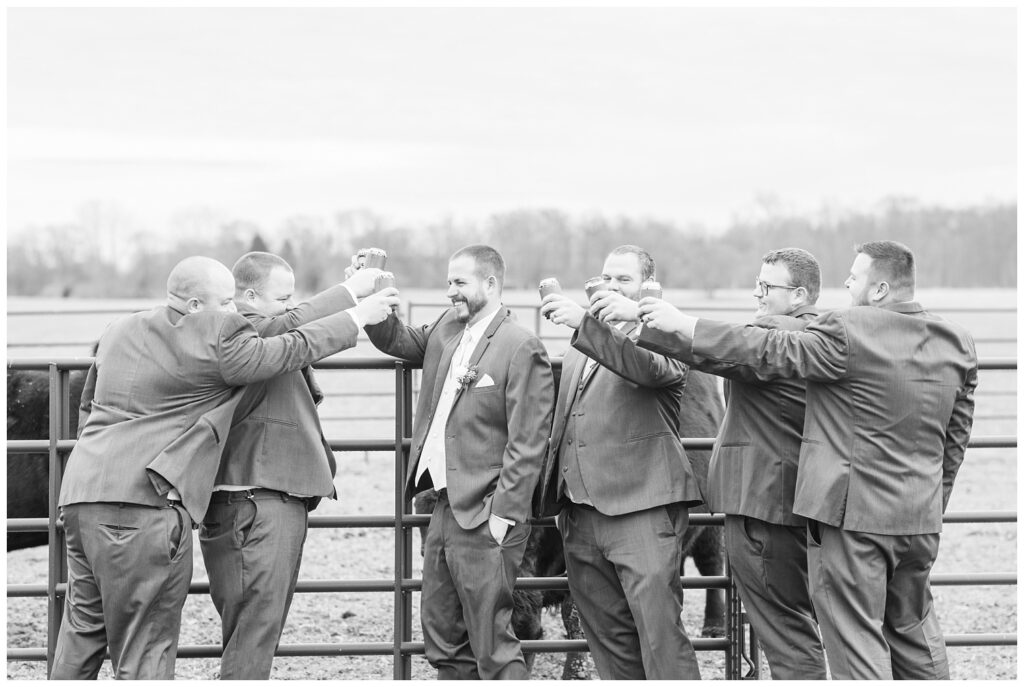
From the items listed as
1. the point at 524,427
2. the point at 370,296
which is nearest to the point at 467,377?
the point at 524,427

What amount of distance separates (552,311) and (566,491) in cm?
79

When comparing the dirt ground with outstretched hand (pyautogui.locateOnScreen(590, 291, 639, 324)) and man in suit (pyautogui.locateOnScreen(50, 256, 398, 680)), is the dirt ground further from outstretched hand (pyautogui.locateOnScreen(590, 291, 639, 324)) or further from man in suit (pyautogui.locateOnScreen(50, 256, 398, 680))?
outstretched hand (pyautogui.locateOnScreen(590, 291, 639, 324))

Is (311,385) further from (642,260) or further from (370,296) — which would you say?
(642,260)

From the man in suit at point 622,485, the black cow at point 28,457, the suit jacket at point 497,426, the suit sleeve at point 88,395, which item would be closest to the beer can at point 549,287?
the man in suit at point 622,485

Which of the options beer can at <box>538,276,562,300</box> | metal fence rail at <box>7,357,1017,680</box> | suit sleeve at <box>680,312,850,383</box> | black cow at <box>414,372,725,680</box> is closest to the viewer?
suit sleeve at <box>680,312,850,383</box>

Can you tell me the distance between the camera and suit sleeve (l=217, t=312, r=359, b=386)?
4129mm

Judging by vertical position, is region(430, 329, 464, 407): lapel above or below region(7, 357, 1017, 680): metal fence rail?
above

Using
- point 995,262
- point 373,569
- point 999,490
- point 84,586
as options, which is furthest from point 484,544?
point 995,262

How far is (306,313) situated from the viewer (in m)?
4.55

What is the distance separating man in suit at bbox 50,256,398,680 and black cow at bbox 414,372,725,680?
1.37 m

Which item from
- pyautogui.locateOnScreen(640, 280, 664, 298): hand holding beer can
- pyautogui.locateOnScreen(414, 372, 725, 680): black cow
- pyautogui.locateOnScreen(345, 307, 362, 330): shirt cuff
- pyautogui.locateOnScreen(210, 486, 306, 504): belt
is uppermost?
pyautogui.locateOnScreen(640, 280, 664, 298): hand holding beer can

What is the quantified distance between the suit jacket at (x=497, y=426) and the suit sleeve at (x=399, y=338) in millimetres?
52

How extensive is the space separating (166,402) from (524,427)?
1.41 m

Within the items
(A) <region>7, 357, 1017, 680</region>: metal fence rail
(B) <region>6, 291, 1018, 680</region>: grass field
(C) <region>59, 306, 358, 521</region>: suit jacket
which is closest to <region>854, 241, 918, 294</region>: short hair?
(A) <region>7, 357, 1017, 680</region>: metal fence rail
